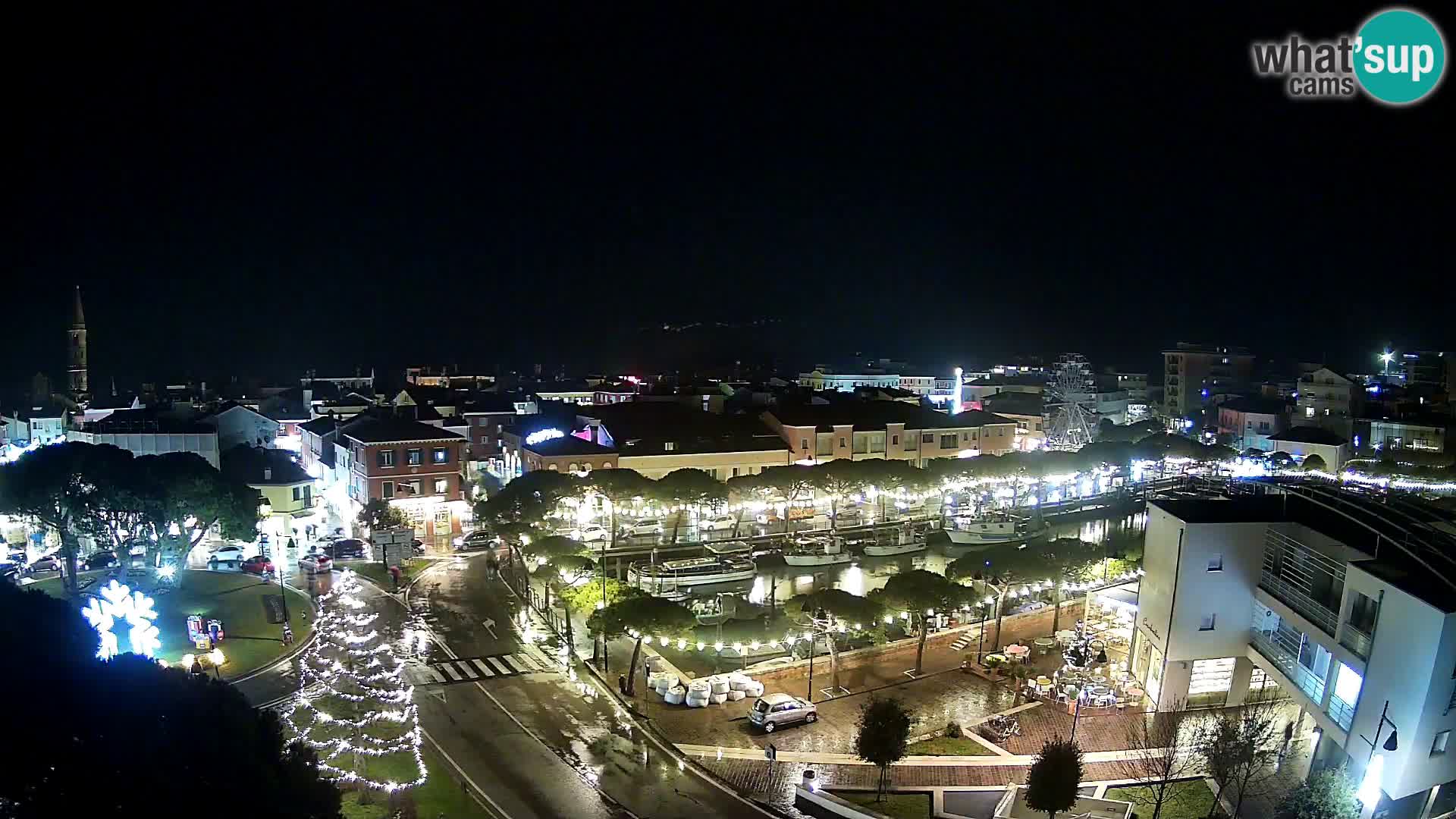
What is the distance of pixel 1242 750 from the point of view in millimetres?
12148

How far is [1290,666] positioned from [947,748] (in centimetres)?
611

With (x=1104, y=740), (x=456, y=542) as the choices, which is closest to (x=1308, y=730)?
(x=1104, y=740)

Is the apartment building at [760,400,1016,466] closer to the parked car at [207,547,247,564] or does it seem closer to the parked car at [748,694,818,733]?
the parked car at [207,547,247,564]

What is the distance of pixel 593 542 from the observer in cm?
3238

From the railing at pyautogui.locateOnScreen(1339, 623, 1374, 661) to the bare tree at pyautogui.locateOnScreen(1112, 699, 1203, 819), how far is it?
275cm

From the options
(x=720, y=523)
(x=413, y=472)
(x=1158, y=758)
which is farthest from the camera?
(x=720, y=523)

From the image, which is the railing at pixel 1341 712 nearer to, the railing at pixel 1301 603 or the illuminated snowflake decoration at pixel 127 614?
the railing at pixel 1301 603

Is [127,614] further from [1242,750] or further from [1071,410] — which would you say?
[1071,410]

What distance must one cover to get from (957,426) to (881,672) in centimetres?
3017

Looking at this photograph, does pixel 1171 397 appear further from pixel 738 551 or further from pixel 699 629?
pixel 699 629

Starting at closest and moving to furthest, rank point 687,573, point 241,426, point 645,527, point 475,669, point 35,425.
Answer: point 475,669 < point 687,573 < point 645,527 < point 241,426 < point 35,425

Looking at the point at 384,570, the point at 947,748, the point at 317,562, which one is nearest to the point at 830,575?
the point at 947,748

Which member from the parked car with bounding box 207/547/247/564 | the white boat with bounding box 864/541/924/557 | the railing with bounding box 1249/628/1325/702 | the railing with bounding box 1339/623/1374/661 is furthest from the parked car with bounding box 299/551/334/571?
the railing with bounding box 1339/623/1374/661

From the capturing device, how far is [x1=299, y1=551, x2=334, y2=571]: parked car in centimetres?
2780
